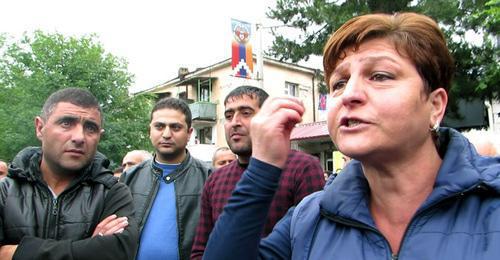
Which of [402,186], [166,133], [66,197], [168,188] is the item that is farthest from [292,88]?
[402,186]

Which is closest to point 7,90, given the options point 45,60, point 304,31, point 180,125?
point 45,60

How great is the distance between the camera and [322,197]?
1.74m

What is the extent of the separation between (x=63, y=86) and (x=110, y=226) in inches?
984

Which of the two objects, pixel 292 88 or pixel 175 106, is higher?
pixel 292 88

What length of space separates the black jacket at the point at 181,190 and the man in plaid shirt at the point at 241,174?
0.40 m

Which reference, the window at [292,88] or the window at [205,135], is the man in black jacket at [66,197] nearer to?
the window at [292,88]

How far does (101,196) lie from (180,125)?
59.2 inches

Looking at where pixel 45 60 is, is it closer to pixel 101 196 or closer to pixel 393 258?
pixel 101 196

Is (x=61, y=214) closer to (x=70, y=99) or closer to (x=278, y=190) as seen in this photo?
(x=70, y=99)

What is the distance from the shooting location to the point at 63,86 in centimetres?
2581

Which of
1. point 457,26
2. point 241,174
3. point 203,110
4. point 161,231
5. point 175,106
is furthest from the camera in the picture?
point 203,110

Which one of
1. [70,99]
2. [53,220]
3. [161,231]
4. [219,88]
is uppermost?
[219,88]

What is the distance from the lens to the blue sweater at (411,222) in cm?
143

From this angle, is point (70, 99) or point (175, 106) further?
point (175, 106)
